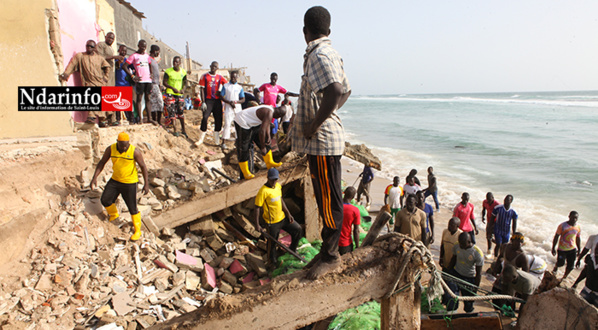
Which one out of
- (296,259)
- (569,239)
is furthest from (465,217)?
(296,259)

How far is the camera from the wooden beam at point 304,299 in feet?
8.90

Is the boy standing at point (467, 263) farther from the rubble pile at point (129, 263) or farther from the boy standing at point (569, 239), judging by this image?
the rubble pile at point (129, 263)

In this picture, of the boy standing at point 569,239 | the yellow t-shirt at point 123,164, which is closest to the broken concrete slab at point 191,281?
the yellow t-shirt at point 123,164

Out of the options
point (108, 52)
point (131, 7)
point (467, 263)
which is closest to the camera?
point (467, 263)

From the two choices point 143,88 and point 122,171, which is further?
point 143,88

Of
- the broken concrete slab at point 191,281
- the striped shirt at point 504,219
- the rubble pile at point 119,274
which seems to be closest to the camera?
the rubble pile at point 119,274

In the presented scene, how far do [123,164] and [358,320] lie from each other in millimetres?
4062

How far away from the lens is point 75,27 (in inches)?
313

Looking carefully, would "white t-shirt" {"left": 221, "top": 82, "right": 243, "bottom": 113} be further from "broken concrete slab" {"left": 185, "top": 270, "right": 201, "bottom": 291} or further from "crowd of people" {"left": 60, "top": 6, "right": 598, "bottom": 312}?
"broken concrete slab" {"left": 185, "top": 270, "right": 201, "bottom": 291}

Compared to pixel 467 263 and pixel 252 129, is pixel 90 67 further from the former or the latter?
pixel 467 263

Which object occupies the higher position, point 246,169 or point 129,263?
point 246,169

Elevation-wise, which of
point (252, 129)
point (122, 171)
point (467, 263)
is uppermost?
point (252, 129)

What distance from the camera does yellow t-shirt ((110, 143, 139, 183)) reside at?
18.6 feet

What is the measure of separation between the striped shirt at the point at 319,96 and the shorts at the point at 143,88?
716 centimetres
